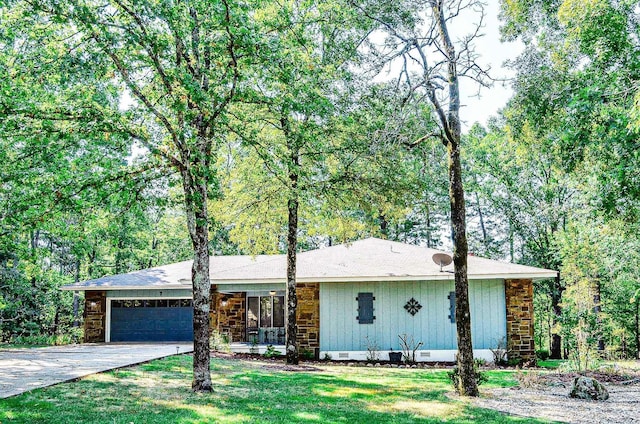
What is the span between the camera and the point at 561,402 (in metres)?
8.73

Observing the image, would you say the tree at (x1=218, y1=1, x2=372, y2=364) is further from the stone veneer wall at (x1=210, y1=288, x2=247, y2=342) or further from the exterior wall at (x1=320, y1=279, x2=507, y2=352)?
the stone veneer wall at (x1=210, y1=288, x2=247, y2=342)

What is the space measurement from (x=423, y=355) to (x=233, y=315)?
626cm

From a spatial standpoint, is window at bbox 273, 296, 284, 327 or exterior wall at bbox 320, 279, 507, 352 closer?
exterior wall at bbox 320, 279, 507, 352

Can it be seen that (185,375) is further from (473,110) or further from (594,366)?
(594,366)

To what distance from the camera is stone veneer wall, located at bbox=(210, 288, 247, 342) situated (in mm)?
18125

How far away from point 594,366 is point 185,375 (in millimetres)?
8750

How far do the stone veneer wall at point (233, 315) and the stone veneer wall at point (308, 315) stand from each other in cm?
266

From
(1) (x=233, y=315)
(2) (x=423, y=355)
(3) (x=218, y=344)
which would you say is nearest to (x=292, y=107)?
(3) (x=218, y=344)

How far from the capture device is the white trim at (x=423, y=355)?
15922 millimetres

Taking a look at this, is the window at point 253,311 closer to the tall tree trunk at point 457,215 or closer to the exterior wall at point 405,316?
the exterior wall at point 405,316

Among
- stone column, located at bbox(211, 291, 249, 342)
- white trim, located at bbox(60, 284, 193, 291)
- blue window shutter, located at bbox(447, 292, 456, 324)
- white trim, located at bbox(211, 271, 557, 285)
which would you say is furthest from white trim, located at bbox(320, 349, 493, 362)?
white trim, located at bbox(60, 284, 193, 291)

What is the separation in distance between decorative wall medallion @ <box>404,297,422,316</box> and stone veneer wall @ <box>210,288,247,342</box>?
5.47 m

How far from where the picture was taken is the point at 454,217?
945 cm

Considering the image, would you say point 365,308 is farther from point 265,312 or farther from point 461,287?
point 461,287
